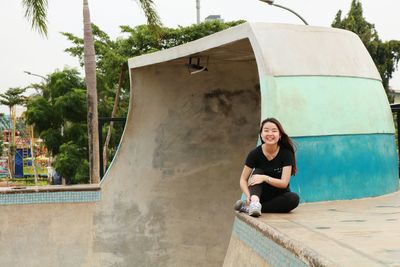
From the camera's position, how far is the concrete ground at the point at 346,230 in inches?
126

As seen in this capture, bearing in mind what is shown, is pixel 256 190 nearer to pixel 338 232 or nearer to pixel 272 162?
pixel 272 162

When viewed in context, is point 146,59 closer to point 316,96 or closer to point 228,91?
point 228,91

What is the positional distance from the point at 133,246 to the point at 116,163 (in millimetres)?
1336

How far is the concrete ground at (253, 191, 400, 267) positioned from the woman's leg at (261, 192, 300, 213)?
90mm

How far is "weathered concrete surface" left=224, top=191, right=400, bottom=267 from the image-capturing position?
125 inches

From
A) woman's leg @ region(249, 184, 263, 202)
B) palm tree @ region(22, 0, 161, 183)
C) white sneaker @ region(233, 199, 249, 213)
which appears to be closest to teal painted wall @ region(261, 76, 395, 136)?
woman's leg @ region(249, 184, 263, 202)

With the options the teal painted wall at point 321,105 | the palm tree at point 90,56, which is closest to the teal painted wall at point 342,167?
the teal painted wall at point 321,105

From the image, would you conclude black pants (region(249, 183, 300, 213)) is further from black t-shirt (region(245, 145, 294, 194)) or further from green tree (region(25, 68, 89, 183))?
green tree (region(25, 68, 89, 183))

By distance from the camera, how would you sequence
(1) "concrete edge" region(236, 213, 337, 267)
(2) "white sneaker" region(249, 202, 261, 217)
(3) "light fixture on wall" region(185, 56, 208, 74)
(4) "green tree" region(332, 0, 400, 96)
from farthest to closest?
(4) "green tree" region(332, 0, 400, 96) < (3) "light fixture on wall" region(185, 56, 208, 74) < (2) "white sneaker" region(249, 202, 261, 217) < (1) "concrete edge" region(236, 213, 337, 267)

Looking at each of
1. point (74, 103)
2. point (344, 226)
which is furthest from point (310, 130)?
point (74, 103)

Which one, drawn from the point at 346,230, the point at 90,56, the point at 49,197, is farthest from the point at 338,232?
the point at 90,56

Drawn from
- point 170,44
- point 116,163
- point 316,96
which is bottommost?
point 116,163

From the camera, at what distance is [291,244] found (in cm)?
353

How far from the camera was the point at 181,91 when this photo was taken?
32.2 feet
